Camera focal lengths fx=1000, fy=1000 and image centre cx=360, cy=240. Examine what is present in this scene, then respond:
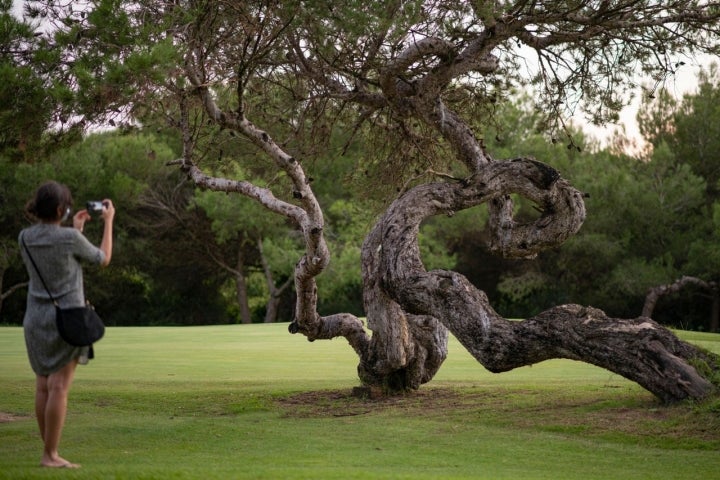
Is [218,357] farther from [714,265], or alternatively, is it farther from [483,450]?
[714,265]

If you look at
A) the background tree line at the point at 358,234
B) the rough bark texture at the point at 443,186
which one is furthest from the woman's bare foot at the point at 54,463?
the background tree line at the point at 358,234

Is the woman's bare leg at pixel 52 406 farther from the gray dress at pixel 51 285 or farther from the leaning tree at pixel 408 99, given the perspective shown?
the leaning tree at pixel 408 99

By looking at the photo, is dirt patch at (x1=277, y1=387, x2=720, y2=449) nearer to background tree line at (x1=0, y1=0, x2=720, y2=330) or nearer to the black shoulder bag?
the black shoulder bag

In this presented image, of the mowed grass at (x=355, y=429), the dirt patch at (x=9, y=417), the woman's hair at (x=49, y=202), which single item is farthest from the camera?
the dirt patch at (x=9, y=417)

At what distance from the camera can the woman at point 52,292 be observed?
6.64m

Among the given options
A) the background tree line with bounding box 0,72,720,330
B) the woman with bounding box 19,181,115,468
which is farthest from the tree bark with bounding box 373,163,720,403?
the background tree line with bounding box 0,72,720,330

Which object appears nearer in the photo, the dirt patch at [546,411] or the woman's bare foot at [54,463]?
the woman's bare foot at [54,463]

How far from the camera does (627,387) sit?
13492 millimetres

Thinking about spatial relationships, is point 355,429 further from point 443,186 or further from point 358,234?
point 358,234

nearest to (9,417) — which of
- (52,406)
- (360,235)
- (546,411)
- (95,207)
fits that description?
(52,406)

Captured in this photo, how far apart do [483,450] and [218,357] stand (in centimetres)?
1357

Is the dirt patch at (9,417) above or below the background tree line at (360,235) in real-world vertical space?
below

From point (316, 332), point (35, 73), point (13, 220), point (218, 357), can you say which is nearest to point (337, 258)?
point (13, 220)

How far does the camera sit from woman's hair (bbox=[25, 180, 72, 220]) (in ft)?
22.0
